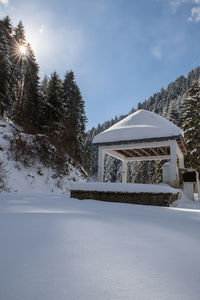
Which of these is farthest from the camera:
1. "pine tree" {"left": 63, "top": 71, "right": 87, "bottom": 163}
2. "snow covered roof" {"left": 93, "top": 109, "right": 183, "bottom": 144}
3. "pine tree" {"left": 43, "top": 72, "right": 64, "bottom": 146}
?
"pine tree" {"left": 63, "top": 71, "right": 87, "bottom": 163}

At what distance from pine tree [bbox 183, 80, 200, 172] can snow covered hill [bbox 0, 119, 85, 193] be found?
37.3ft

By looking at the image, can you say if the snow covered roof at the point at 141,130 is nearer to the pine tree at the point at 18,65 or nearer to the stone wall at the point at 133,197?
the stone wall at the point at 133,197

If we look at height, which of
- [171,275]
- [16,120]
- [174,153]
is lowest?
[171,275]

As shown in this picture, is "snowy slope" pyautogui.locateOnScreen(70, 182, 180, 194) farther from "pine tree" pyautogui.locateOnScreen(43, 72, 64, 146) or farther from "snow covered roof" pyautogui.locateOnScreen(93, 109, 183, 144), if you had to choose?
"pine tree" pyautogui.locateOnScreen(43, 72, 64, 146)

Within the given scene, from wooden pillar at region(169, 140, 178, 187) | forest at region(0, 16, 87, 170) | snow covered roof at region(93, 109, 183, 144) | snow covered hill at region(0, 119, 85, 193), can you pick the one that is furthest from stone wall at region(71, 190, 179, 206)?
forest at region(0, 16, 87, 170)

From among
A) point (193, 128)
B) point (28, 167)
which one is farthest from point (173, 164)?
point (193, 128)

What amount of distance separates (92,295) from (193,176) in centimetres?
925

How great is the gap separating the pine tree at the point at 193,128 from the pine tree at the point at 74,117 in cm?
1102

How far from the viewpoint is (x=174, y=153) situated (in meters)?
7.11

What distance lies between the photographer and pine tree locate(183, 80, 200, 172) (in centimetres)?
1689

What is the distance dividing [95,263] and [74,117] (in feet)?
64.1

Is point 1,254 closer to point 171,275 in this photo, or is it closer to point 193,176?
point 171,275

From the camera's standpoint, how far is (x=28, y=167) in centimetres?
1105

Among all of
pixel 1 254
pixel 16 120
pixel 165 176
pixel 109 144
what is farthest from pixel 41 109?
pixel 1 254
